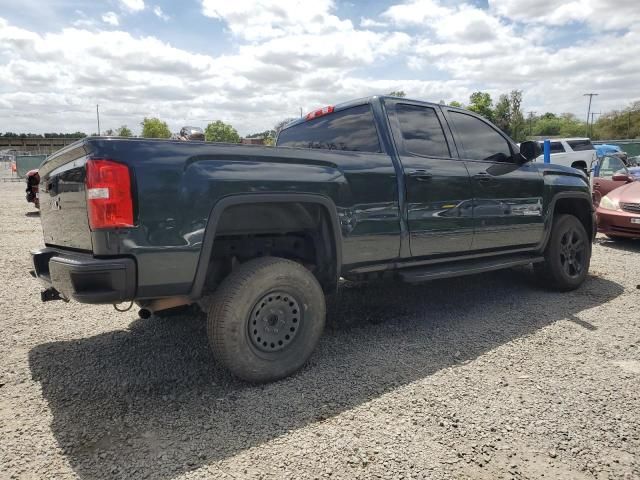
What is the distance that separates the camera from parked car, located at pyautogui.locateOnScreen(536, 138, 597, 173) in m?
17.6

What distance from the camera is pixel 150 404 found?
2.77 m

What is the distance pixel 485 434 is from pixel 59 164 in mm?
3065

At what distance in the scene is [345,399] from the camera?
2.81 metres

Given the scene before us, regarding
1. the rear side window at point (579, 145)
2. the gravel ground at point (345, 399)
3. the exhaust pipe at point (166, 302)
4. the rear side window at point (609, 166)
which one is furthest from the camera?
the rear side window at point (579, 145)

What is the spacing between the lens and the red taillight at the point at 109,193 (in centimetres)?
243

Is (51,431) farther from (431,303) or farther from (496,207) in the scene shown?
(496,207)

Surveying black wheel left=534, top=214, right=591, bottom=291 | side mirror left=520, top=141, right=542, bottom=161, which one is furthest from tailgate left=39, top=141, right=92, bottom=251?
black wheel left=534, top=214, right=591, bottom=291

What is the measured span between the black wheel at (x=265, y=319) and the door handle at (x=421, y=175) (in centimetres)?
127

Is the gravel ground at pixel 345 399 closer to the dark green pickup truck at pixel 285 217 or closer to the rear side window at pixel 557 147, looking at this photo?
the dark green pickup truck at pixel 285 217

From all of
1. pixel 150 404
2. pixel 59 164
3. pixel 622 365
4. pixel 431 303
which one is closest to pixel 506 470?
pixel 622 365

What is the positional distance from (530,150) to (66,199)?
421cm

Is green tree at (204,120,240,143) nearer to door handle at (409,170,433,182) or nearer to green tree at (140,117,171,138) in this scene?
green tree at (140,117,171,138)

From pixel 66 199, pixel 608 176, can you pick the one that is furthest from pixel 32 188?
pixel 608 176

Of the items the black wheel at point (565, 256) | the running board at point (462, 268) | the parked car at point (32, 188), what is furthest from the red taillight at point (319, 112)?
the parked car at point (32, 188)
